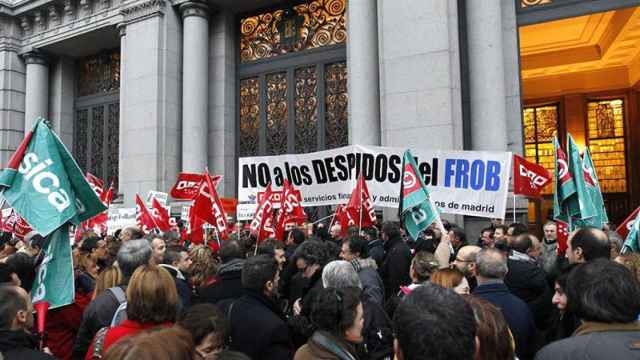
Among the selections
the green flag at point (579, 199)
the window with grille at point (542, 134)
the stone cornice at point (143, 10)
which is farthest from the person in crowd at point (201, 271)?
the window with grille at point (542, 134)

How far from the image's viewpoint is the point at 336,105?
16.3 m

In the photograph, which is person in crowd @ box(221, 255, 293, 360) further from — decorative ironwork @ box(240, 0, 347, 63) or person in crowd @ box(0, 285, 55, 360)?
decorative ironwork @ box(240, 0, 347, 63)

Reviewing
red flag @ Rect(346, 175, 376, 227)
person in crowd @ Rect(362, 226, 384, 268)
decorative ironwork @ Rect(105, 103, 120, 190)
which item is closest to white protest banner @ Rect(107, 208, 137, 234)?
red flag @ Rect(346, 175, 376, 227)

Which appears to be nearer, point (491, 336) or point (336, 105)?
point (491, 336)

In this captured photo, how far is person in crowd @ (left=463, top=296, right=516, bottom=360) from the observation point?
2.63 meters

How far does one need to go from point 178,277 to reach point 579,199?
488cm

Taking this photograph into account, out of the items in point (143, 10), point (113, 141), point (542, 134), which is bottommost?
point (113, 141)

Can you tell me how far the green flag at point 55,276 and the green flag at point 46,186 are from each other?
0.53 feet

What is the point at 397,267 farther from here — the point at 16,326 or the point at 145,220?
the point at 145,220

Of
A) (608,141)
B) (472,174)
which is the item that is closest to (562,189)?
(472,174)

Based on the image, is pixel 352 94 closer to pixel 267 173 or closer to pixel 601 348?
pixel 267 173

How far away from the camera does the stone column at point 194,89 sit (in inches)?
669

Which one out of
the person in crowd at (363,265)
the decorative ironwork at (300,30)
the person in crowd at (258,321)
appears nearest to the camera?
the person in crowd at (258,321)

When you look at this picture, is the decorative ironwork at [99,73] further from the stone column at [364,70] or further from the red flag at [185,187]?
the stone column at [364,70]
